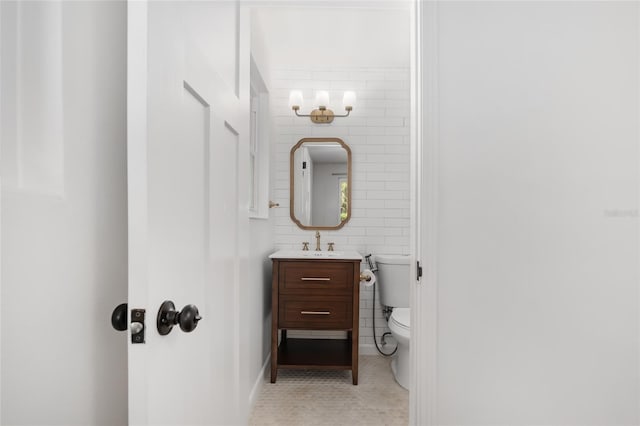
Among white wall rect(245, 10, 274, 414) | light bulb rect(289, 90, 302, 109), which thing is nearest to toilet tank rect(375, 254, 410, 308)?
white wall rect(245, 10, 274, 414)

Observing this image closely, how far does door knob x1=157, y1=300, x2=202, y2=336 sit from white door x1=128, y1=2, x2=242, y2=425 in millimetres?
15

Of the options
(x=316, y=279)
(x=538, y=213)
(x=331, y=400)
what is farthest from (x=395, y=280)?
(x=538, y=213)

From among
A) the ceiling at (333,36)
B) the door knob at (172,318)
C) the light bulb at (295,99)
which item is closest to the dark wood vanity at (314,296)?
the light bulb at (295,99)

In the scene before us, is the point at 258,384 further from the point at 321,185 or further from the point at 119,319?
the point at 119,319

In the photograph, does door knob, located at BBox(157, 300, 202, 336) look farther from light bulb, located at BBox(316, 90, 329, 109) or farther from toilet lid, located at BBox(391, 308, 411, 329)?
light bulb, located at BBox(316, 90, 329, 109)

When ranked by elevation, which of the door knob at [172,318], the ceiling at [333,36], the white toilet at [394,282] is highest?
the ceiling at [333,36]

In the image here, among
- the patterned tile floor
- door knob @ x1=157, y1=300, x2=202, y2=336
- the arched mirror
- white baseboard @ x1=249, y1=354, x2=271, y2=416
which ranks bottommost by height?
the patterned tile floor

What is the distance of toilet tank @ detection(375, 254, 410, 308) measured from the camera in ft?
8.87

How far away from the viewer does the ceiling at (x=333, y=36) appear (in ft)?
7.33

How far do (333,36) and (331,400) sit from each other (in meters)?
2.33

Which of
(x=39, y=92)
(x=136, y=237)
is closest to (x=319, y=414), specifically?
(x=136, y=237)

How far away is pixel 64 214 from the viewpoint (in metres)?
0.65

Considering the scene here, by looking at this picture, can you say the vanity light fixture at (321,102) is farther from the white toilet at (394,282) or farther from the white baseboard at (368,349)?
the white baseboard at (368,349)

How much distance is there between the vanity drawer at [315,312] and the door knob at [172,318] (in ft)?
5.34
